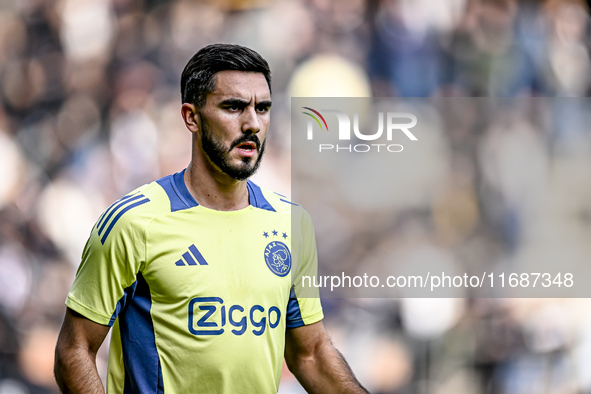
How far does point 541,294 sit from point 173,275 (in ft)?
8.55

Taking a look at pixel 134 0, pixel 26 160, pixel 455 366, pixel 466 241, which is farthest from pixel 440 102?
pixel 26 160

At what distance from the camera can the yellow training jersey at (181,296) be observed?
76.9 inches

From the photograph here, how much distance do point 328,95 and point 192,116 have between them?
1.67 meters

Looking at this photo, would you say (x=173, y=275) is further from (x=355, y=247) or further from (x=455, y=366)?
(x=455, y=366)

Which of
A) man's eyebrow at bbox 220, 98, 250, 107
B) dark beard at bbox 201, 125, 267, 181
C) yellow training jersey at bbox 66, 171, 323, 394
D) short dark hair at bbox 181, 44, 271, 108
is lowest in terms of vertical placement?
yellow training jersey at bbox 66, 171, 323, 394

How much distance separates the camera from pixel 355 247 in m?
3.72

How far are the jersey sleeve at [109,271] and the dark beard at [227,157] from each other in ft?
1.12

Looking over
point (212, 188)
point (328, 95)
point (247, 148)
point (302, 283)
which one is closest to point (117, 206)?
point (212, 188)

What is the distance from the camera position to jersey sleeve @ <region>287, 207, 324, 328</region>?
2.25 m

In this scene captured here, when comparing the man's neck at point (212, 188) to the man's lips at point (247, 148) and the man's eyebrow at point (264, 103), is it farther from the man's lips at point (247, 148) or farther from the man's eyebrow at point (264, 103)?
the man's eyebrow at point (264, 103)

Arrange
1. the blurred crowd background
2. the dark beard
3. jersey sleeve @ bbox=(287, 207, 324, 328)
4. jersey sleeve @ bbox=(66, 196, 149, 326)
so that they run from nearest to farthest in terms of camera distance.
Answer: jersey sleeve @ bbox=(66, 196, 149, 326)
the dark beard
jersey sleeve @ bbox=(287, 207, 324, 328)
the blurred crowd background

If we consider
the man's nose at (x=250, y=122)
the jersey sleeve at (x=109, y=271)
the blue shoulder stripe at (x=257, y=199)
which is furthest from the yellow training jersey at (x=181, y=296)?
the man's nose at (x=250, y=122)
